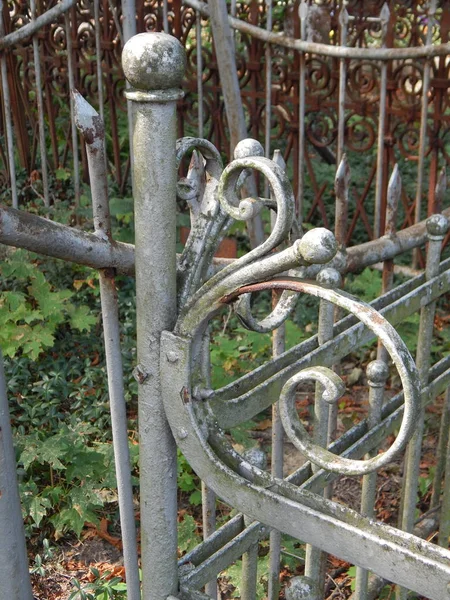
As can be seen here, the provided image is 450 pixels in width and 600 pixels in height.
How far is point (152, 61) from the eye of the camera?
3.61 feet

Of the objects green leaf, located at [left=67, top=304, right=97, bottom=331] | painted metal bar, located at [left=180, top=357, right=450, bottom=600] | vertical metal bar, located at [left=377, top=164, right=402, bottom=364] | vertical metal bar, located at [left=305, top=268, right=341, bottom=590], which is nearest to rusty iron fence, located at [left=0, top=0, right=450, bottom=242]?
green leaf, located at [left=67, top=304, right=97, bottom=331]

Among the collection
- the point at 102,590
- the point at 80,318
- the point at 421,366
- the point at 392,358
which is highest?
the point at 392,358

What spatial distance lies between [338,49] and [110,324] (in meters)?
3.43

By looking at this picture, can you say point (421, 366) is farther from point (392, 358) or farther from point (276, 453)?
point (392, 358)

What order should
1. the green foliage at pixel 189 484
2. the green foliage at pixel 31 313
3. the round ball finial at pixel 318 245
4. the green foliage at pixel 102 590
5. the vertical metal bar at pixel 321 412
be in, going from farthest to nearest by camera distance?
the green foliage at pixel 31 313 → the green foliage at pixel 189 484 → the green foliage at pixel 102 590 → the vertical metal bar at pixel 321 412 → the round ball finial at pixel 318 245

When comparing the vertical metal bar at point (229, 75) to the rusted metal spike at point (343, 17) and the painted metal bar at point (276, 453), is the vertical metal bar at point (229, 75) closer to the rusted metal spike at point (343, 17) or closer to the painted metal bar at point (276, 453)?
the rusted metal spike at point (343, 17)

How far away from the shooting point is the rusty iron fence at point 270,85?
4.53m

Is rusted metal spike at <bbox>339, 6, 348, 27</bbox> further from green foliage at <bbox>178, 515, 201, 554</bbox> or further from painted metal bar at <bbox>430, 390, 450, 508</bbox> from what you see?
green foliage at <bbox>178, 515, 201, 554</bbox>

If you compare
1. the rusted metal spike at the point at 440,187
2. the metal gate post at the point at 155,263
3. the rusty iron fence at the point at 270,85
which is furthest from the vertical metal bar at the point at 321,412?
the rusty iron fence at the point at 270,85

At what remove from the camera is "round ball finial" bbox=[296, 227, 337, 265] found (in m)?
1.02

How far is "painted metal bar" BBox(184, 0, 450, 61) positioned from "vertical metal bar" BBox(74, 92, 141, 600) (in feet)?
11.1

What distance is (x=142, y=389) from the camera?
1290mm

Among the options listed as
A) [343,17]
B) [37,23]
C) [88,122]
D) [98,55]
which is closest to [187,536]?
[88,122]

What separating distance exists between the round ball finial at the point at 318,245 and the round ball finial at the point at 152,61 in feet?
1.02
